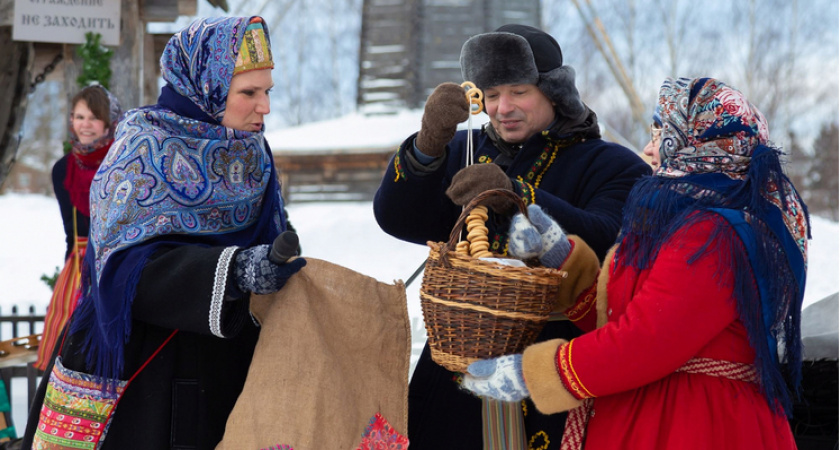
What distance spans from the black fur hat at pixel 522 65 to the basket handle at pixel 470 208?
570 millimetres

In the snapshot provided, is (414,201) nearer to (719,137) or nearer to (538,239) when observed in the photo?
(538,239)

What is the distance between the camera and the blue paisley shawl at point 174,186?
7.29 ft

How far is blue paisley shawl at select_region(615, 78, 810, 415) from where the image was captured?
1877 mm

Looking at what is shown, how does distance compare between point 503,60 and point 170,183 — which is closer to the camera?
point 170,183

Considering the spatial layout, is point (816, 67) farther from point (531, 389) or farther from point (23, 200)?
point (531, 389)

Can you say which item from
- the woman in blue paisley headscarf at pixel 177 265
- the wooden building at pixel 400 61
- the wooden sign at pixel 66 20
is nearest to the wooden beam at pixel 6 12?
the wooden sign at pixel 66 20

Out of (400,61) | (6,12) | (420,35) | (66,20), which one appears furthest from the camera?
(400,61)

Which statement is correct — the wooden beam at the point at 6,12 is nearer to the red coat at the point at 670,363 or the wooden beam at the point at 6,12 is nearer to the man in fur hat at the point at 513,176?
the man in fur hat at the point at 513,176

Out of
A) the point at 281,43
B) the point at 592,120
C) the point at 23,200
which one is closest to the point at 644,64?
the point at 281,43

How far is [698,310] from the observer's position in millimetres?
1837

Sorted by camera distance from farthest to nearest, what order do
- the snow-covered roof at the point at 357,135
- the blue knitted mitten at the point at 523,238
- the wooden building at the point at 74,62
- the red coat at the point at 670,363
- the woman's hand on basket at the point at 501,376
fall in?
the snow-covered roof at the point at 357,135, the wooden building at the point at 74,62, the blue knitted mitten at the point at 523,238, the woman's hand on basket at the point at 501,376, the red coat at the point at 670,363

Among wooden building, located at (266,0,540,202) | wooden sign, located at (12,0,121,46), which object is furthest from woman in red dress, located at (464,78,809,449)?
wooden building, located at (266,0,540,202)

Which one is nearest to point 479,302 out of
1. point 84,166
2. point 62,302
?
point 84,166

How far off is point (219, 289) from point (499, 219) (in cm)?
78
